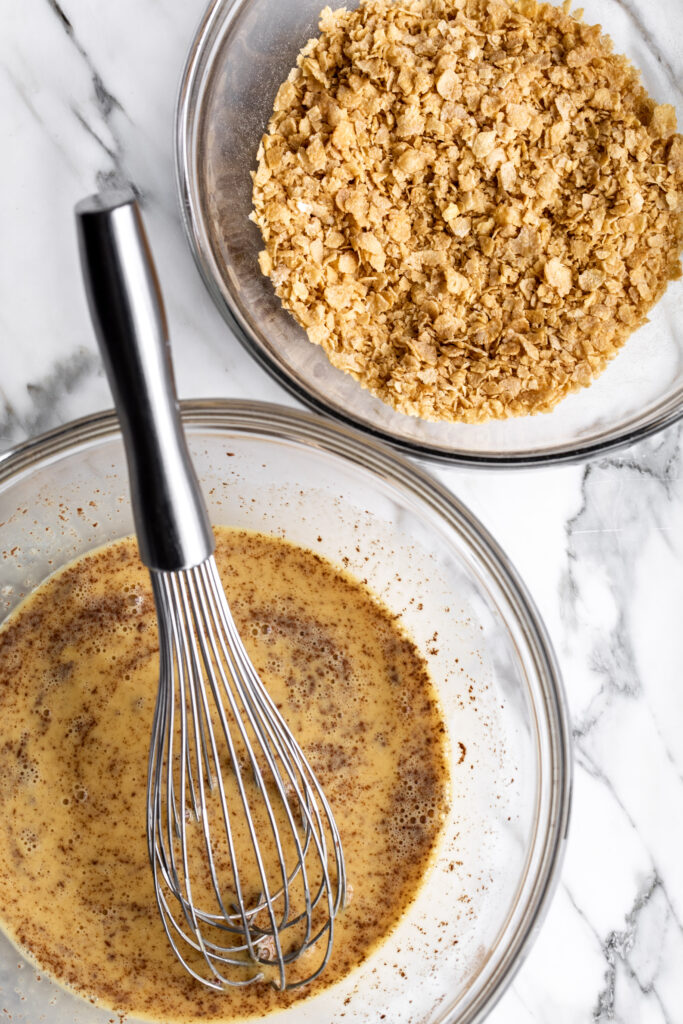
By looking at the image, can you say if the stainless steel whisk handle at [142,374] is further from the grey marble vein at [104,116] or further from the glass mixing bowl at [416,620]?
the grey marble vein at [104,116]

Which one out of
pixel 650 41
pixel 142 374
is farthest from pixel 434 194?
pixel 142 374

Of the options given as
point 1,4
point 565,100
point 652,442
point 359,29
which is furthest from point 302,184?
point 652,442

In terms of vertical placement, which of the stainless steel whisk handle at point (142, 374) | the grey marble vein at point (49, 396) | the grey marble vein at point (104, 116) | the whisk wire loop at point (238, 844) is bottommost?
the whisk wire loop at point (238, 844)

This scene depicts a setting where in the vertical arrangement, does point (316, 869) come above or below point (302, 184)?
below

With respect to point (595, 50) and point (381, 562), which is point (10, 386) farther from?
point (595, 50)

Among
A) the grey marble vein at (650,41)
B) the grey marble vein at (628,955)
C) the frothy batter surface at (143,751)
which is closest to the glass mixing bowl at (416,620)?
the frothy batter surface at (143,751)

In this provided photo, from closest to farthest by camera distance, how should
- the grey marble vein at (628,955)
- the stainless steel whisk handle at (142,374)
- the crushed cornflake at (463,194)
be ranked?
the stainless steel whisk handle at (142,374), the crushed cornflake at (463,194), the grey marble vein at (628,955)
